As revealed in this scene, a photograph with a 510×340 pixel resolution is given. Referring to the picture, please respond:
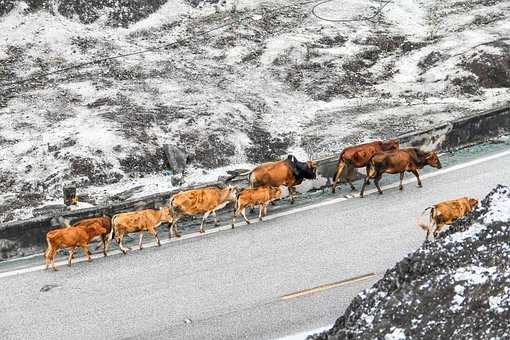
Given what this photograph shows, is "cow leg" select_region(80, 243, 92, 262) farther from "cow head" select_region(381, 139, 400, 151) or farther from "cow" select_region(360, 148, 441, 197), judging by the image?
"cow head" select_region(381, 139, 400, 151)

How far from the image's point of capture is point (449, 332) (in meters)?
5.35

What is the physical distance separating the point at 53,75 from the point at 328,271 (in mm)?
12533

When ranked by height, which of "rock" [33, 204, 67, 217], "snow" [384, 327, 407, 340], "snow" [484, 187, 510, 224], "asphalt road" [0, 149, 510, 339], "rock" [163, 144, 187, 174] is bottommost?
Answer: "asphalt road" [0, 149, 510, 339]

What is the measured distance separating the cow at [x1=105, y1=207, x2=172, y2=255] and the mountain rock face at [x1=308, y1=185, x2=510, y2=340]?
22.5 ft

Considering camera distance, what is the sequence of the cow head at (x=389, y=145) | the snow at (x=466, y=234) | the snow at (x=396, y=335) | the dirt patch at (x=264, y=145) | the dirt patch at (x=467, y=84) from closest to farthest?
the snow at (x=396, y=335), the snow at (x=466, y=234), the cow head at (x=389, y=145), the dirt patch at (x=264, y=145), the dirt patch at (x=467, y=84)

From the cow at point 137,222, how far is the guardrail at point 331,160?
71 cm

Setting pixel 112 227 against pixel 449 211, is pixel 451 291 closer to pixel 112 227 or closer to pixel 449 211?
pixel 449 211

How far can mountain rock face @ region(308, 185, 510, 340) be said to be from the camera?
17.4 ft

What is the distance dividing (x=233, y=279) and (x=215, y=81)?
10.3m

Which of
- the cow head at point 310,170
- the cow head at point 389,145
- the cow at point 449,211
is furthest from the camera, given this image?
the cow head at point 389,145

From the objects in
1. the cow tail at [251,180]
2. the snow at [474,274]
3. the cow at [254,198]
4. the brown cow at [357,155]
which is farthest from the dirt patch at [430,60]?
the snow at [474,274]

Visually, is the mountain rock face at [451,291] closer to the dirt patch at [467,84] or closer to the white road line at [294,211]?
the white road line at [294,211]

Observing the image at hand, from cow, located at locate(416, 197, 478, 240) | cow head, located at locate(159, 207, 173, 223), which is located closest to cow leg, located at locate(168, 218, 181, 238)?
cow head, located at locate(159, 207, 173, 223)

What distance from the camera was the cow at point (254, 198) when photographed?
1361 centimetres
